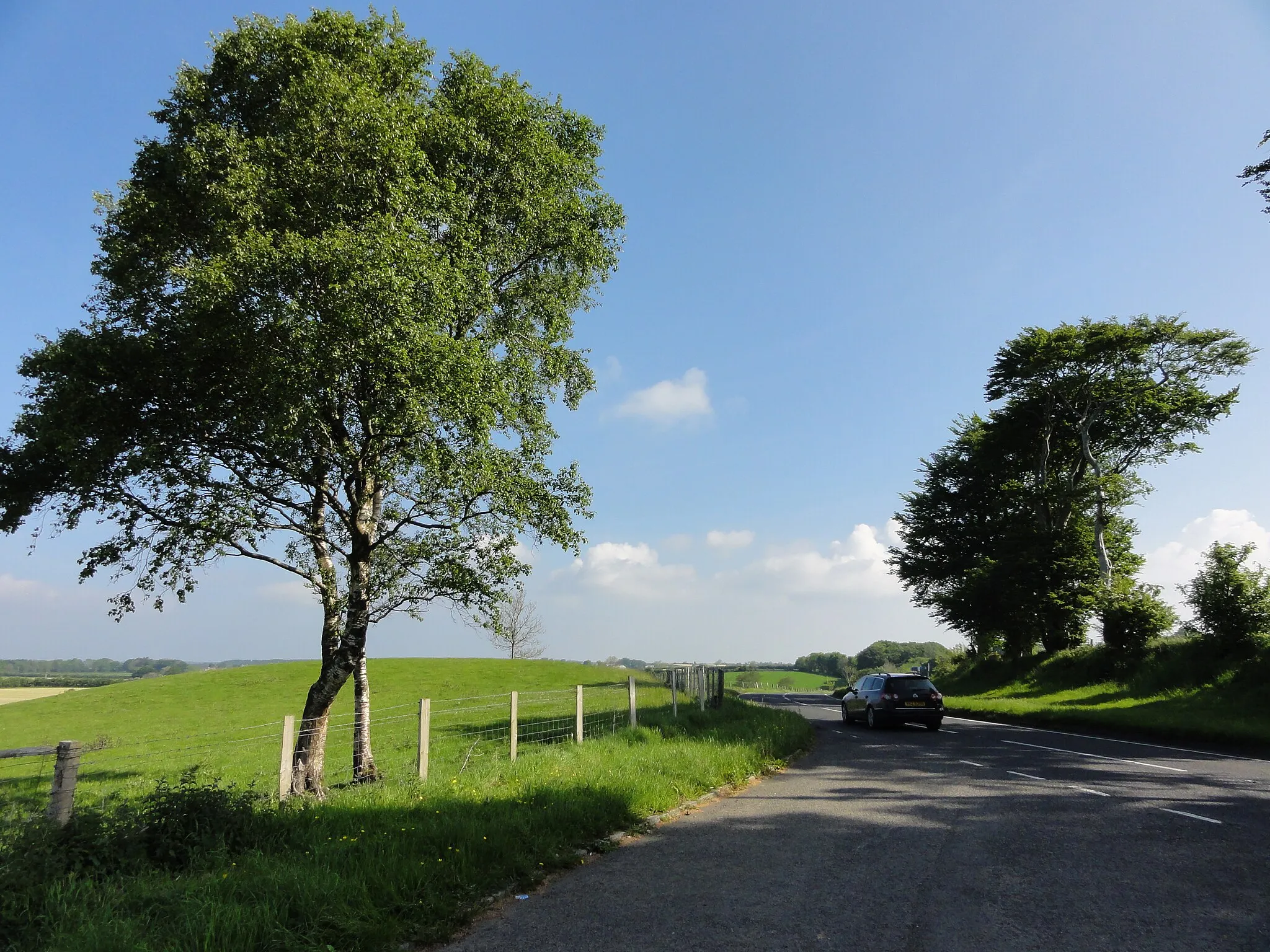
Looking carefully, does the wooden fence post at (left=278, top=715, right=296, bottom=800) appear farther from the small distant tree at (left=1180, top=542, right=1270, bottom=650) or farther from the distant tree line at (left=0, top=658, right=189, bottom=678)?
the distant tree line at (left=0, top=658, right=189, bottom=678)

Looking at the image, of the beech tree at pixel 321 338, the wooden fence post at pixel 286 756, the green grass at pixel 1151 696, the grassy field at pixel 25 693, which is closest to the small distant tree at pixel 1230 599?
the green grass at pixel 1151 696

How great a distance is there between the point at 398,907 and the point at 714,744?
8.62 m

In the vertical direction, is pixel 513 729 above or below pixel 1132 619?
below

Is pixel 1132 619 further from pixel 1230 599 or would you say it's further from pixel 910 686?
pixel 910 686

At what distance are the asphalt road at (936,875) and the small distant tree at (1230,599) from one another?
513 inches

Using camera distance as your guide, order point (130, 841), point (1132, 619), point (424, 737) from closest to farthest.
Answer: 1. point (130, 841)
2. point (424, 737)
3. point (1132, 619)

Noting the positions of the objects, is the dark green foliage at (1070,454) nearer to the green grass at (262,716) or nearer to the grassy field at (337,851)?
the green grass at (262,716)

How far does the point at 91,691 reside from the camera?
1711 inches

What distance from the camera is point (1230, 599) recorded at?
21359mm

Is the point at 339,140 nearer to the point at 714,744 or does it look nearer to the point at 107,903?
the point at 107,903

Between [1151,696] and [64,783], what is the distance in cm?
2786

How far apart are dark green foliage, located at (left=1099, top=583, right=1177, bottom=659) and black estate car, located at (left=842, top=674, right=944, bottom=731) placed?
37.4ft

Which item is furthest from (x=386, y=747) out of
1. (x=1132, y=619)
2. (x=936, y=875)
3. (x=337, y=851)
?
(x=1132, y=619)

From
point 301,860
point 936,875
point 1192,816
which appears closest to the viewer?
point 301,860
